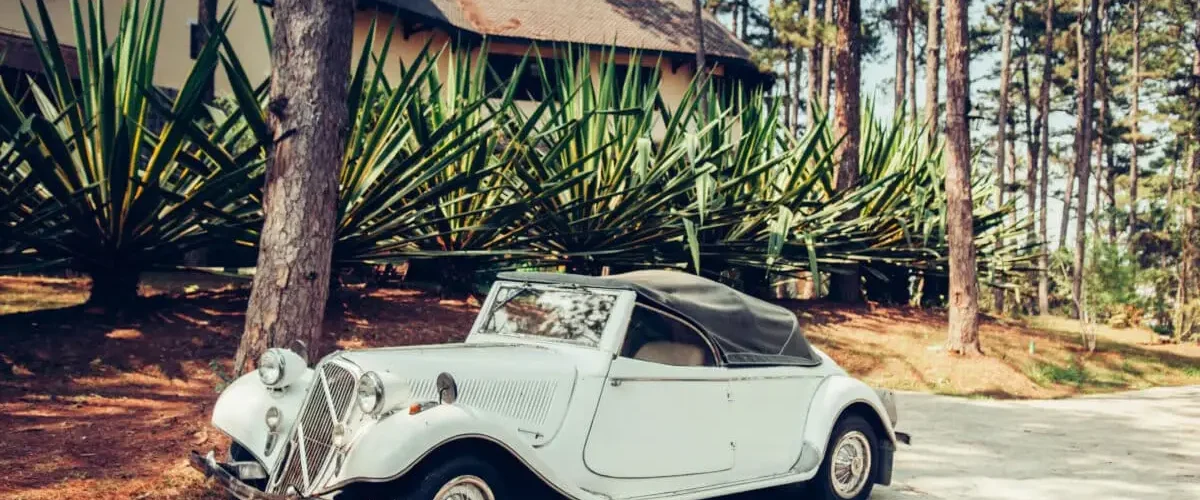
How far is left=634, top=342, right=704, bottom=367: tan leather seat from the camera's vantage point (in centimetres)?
563

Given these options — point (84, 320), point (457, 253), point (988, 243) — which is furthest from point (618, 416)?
point (988, 243)

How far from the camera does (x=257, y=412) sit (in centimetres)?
516

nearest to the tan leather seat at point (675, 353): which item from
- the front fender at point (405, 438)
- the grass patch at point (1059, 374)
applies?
the front fender at point (405, 438)

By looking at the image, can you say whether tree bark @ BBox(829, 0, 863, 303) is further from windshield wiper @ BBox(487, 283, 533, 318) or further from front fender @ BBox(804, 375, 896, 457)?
windshield wiper @ BBox(487, 283, 533, 318)

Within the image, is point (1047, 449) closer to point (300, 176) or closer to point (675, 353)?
point (675, 353)

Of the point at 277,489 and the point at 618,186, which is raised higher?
the point at 618,186

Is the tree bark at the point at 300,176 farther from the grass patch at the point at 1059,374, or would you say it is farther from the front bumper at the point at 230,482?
the grass patch at the point at 1059,374

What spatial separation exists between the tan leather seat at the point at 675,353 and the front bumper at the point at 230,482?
2062 mm

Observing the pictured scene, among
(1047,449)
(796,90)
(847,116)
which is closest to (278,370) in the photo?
(1047,449)

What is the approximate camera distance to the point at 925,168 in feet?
47.8

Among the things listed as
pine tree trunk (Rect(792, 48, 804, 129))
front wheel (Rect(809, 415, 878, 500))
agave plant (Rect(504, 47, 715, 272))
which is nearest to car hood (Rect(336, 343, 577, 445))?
front wheel (Rect(809, 415, 878, 500))

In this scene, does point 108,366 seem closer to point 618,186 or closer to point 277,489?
point 277,489

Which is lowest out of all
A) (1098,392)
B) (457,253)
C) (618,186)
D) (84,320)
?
(1098,392)

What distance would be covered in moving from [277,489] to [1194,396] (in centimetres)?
1097
